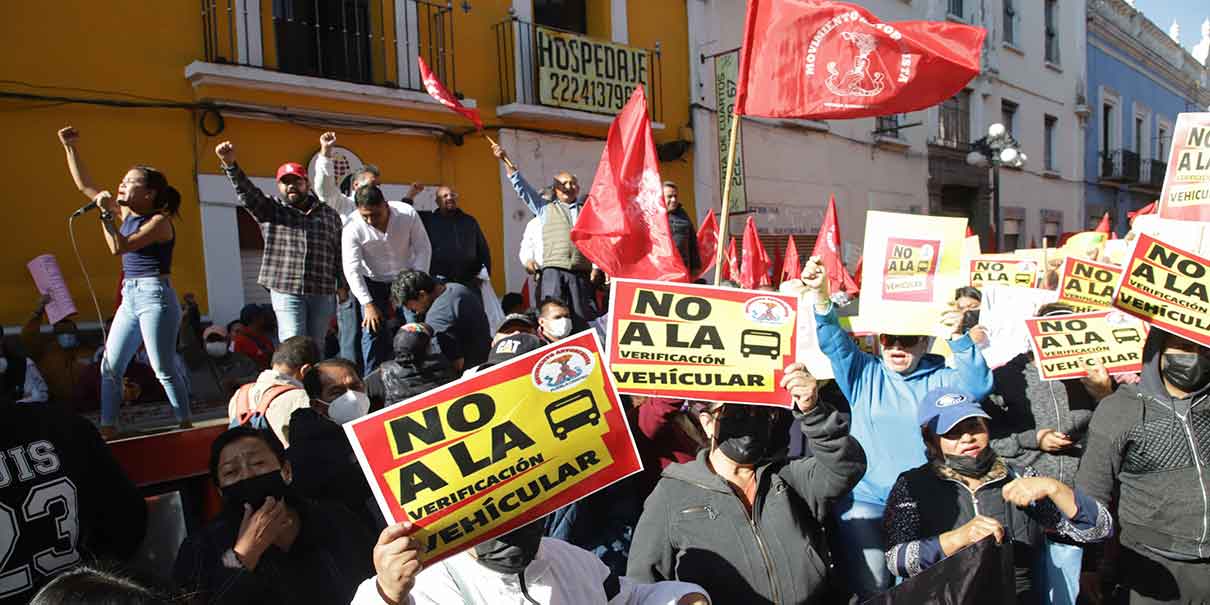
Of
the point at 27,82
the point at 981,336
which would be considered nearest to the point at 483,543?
the point at 981,336

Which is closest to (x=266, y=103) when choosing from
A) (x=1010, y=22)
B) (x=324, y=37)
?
(x=324, y=37)

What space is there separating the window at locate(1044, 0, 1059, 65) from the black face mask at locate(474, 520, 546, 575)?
999 inches

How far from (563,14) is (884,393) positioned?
993 cm

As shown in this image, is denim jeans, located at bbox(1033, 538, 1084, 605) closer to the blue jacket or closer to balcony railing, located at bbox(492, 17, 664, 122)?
the blue jacket

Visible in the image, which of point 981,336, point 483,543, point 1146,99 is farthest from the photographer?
point 1146,99

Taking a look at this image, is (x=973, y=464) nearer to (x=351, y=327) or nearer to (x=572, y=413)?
(x=572, y=413)

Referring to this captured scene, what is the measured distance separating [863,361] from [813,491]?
3.60 ft

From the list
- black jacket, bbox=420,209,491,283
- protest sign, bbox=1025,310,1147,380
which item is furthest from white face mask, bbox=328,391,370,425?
protest sign, bbox=1025,310,1147,380

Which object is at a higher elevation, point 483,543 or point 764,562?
point 483,543

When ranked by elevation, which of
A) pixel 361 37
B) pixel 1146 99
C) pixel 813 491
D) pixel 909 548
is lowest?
pixel 909 548

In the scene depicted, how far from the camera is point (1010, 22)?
2186cm

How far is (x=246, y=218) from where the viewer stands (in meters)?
9.08

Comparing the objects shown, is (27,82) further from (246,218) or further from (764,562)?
(764,562)

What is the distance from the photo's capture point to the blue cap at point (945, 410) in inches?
119
